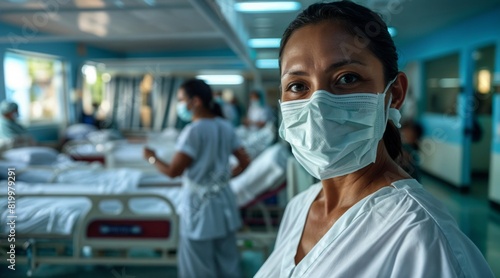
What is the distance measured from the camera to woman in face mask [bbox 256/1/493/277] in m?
0.64

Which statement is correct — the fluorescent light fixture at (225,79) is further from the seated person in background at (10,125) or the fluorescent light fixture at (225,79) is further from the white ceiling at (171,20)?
the seated person in background at (10,125)

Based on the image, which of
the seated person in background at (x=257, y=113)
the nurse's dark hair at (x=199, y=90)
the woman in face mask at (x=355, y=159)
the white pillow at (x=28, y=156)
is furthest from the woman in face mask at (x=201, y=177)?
the seated person in background at (x=257, y=113)

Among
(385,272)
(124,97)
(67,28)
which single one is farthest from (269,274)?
(124,97)

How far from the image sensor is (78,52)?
24.3 ft

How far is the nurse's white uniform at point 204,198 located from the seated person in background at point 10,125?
63.0 inches

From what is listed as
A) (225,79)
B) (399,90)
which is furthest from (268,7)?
(225,79)

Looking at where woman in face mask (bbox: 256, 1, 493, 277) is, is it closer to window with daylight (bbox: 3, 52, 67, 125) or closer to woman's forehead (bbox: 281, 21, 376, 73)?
woman's forehead (bbox: 281, 21, 376, 73)

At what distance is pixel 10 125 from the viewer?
140 inches

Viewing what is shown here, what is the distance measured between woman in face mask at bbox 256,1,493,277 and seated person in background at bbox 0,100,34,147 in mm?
2837

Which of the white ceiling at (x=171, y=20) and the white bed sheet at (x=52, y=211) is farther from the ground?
the white ceiling at (x=171, y=20)

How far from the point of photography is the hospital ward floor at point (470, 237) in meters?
3.14

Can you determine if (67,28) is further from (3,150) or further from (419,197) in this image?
Result: (419,197)

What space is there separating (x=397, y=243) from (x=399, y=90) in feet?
1.30

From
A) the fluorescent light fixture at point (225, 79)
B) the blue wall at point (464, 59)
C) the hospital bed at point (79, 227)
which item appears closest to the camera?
the hospital bed at point (79, 227)
